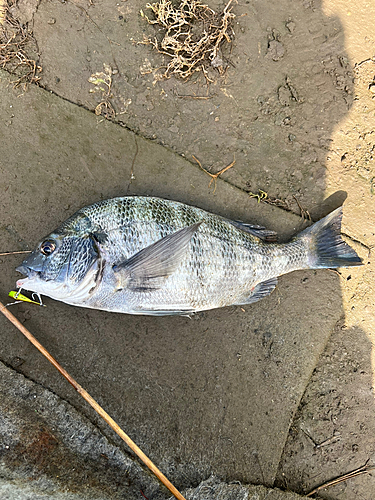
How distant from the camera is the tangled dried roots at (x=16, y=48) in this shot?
313cm

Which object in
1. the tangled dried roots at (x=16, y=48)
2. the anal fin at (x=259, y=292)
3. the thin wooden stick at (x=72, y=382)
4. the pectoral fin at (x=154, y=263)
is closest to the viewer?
the pectoral fin at (x=154, y=263)

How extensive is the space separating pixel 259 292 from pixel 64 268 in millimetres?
1800

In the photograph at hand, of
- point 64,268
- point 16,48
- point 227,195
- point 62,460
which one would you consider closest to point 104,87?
point 16,48

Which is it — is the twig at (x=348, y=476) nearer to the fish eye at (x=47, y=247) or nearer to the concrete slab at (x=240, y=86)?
the concrete slab at (x=240, y=86)

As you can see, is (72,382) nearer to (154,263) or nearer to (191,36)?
(154,263)

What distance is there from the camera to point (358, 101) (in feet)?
10.8

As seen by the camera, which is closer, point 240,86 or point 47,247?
point 47,247

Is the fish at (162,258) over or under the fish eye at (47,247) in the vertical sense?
under

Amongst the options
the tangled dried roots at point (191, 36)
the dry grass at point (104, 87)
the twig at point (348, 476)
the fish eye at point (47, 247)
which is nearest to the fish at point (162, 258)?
the fish eye at point (47, 247)

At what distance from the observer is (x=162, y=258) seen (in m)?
2.53

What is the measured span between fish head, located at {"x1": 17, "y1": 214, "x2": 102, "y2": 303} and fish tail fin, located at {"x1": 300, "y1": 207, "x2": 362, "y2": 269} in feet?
6.71

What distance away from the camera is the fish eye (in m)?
2.54

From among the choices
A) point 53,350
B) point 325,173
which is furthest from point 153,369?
point 325,173

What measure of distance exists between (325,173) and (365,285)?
1260 millimetres
